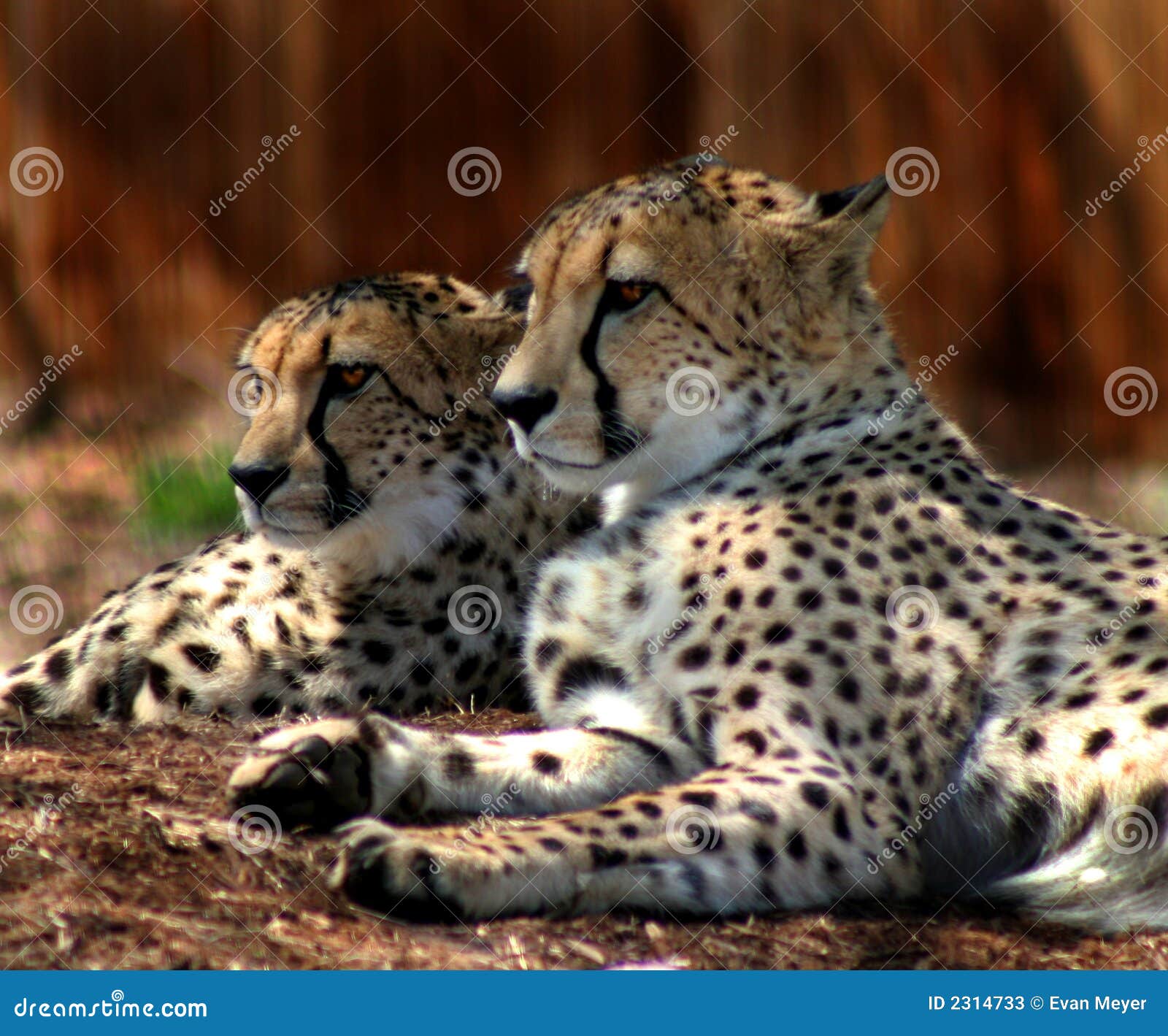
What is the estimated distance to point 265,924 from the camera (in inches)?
84.0

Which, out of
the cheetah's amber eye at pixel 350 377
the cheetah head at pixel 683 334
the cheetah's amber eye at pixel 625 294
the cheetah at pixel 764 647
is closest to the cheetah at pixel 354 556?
the cheetah's amber eye at pixel 350 377

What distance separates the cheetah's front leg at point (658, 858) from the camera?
2.19 meters

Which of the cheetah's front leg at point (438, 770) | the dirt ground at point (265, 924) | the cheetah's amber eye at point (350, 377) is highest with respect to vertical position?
the cheetah's amber eye at point (350, 377)

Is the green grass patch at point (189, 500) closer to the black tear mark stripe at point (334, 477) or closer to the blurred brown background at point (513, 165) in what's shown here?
the blurred brown background at point (513, 165)

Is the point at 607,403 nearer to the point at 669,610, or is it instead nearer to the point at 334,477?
the point at 669,610

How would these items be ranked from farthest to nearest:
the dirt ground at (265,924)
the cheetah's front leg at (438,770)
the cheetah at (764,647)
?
the cheetah's front leg at (438,770), the cheetah at (764,647), the dirt ground at (265,924)

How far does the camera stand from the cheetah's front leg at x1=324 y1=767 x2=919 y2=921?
7.19 feet

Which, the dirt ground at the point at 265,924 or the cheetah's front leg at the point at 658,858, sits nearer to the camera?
the dirt ground at the point at 265,924

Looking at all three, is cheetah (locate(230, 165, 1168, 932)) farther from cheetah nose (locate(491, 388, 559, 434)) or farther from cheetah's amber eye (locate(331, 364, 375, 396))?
cheetah's amber eye (locate(331, 364, 375, 396))

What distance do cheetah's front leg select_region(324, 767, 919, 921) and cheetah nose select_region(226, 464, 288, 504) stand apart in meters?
1.03

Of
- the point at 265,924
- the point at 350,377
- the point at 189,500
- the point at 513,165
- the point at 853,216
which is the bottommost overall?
the point at 265,924

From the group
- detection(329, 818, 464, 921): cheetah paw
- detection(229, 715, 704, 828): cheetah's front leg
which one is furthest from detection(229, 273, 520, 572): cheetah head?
detection(329, 818, 464, 921): cheetah paw

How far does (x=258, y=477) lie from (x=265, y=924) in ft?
4.17

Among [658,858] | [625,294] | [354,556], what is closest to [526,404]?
[625,294]
